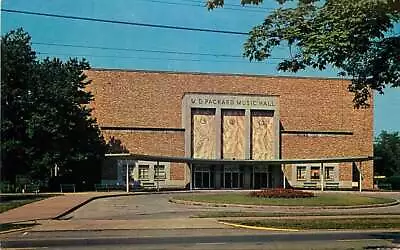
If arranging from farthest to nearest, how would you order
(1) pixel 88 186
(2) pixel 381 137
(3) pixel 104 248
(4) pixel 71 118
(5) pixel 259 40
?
1. (2) pixel 381 137
2. (1) pixel 88 186
3. (4) pixel 71 118
4. (3) pixel 104 248
5. (5) pixel 259 40

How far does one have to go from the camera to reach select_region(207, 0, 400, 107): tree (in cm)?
1135

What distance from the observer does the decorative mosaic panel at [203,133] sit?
66938mm

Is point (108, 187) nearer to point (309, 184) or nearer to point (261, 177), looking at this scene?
point (261, 177)

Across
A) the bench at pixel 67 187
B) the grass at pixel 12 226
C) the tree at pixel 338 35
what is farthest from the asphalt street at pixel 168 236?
the bench at pixel 67 187

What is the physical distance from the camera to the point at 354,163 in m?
72.0

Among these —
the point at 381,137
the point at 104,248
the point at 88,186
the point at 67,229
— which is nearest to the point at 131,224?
the point at 67,229

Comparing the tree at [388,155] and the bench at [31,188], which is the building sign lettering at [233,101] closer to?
the bench at [31,188]

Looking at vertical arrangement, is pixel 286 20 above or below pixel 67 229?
above

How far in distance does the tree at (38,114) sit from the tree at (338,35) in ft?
131

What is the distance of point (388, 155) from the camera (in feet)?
332

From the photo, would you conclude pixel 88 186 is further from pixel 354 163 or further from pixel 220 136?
pixel 354 163

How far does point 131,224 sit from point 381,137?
95.8 m

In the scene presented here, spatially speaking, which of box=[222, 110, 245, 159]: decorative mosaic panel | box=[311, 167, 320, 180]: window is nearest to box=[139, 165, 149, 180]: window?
box=[222, 110, 245, 159]: decorative mosaic panel

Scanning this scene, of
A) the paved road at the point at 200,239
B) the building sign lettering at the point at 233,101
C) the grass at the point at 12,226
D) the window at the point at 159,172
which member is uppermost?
the building sign lettering at the point at 233,101
